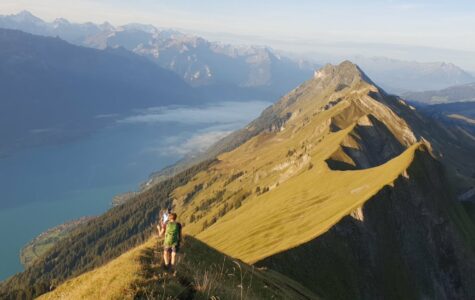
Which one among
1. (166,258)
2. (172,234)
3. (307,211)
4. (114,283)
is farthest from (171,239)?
(307,211)

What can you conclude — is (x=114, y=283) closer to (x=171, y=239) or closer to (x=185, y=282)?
(x=185, y=282)

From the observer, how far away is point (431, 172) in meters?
124

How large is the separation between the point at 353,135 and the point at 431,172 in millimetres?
67220

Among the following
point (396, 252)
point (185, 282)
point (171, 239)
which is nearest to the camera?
point (185, 282)

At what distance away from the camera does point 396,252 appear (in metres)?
95.7

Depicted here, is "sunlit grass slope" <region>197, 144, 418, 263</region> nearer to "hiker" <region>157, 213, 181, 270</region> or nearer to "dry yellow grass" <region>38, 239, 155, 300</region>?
"hiker" <region>157, 213, 181, 270</region>

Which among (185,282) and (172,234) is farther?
(172,234)

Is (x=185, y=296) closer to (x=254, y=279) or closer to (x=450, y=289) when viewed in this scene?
(x=254, y=279)

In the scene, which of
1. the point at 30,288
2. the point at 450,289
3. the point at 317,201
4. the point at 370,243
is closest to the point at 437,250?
the point at 450,289

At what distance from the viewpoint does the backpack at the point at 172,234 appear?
28641mm

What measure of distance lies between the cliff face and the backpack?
43180 mm

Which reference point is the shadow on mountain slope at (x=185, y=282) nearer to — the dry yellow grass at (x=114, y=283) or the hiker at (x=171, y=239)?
the dry yellow grass at (x=114, y=283)

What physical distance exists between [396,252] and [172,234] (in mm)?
77618

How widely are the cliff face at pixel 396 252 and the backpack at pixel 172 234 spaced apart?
142 feet
